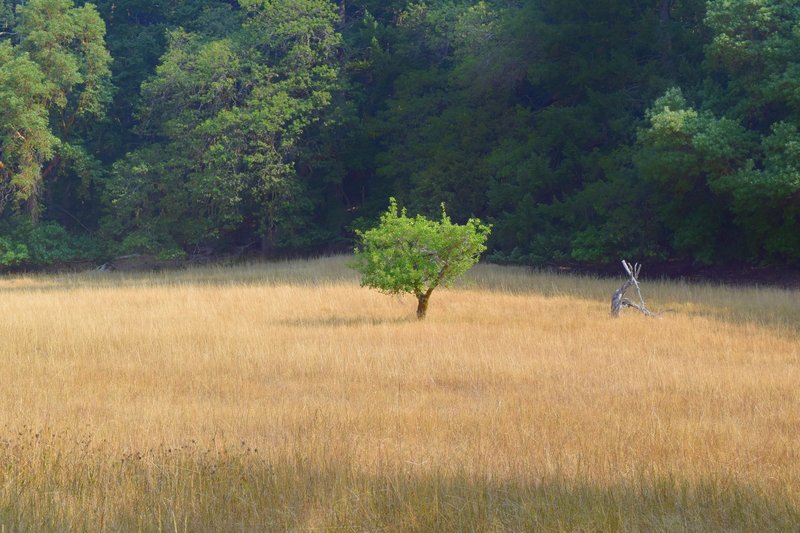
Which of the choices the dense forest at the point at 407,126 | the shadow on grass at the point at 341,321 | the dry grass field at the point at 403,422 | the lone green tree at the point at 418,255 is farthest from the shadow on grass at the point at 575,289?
the dense forest at the point at 407,126

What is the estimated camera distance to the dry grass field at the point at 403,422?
5.86 meters

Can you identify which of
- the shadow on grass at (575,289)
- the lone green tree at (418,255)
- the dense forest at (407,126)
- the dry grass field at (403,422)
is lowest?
the shadow on grass at (575,289)

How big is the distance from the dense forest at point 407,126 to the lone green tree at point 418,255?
9.14 m

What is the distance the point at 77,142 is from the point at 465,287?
1097 inches

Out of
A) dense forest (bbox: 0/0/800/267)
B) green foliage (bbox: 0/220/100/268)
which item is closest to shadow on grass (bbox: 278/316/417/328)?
dense forest (bbox: 0/0/800/267)

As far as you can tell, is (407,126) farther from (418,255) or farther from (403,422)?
(403,422)

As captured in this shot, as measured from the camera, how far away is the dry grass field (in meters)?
5.86

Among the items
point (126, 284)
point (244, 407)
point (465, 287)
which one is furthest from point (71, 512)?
point (126, 284)

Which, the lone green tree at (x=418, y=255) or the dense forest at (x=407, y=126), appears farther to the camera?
the dense forest at (x=407, y=126)

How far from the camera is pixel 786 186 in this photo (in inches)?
902

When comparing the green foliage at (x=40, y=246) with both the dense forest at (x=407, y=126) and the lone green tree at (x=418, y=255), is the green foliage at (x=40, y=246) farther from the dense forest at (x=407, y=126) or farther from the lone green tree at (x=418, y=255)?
the lone green tree at (x=418, y=255)

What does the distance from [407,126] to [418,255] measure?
22.0 metres

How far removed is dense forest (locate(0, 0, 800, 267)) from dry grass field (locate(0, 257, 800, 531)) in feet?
32.5

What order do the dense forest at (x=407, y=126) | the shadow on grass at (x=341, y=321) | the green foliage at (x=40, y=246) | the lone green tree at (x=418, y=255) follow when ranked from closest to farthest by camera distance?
the shadow on grass at (x=341, y=321) < the lone green tree at (x=418, y=255) < the dense forest at (x=407, y=126) < the green foliage at (x=40, y=246)
